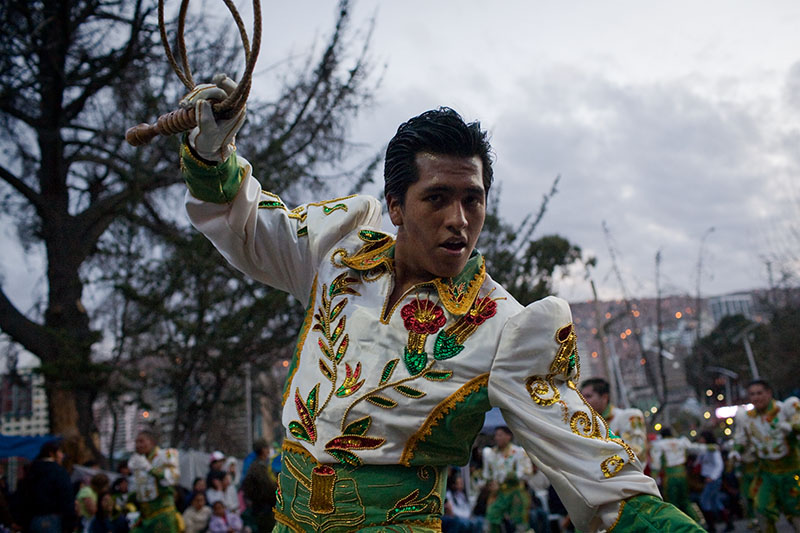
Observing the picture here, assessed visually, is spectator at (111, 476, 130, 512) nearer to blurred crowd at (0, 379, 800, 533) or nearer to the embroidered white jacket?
blurred crowd at (0, 379, 800, 533)

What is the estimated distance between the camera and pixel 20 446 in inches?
456

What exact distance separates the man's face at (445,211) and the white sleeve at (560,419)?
0.99 feet

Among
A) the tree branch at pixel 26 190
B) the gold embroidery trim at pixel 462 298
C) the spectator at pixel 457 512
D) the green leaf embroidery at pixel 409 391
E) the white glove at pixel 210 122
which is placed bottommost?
the spectator at pixel 457 512

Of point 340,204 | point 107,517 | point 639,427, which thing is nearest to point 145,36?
point 107,517

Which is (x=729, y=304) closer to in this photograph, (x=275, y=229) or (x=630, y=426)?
(x=630, y=426)

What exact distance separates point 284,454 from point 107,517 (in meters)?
8.55

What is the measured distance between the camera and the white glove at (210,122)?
2.24 m

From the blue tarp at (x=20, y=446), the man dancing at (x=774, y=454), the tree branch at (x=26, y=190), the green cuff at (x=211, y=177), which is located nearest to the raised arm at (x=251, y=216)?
the green cuff at (x=211, y=177)

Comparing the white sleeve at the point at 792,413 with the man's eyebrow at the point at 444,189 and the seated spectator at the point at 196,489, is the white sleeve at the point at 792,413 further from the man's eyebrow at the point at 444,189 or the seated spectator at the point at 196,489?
the man's eyebrow at the point at 444,189

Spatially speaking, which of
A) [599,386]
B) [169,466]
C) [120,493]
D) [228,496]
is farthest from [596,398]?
[228,496]

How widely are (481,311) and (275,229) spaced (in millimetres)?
802

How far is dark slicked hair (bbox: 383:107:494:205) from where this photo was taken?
2.42 m

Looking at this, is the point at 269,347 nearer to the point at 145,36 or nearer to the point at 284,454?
the point at 145,36

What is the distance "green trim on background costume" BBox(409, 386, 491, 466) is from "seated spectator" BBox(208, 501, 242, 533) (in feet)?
30.5
